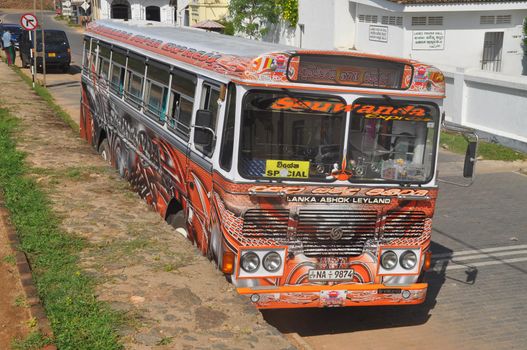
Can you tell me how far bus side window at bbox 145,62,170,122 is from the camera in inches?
378

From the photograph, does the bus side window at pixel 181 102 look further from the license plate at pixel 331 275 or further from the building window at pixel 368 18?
the building window at pixel 368 18

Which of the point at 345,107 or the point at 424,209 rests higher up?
the point at 345,107

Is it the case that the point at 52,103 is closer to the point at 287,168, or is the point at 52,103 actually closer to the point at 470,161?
the point at 287,168

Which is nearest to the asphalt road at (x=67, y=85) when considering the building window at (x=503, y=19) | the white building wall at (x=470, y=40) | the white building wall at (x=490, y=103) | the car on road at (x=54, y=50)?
the car on road at (x=54, y=50)

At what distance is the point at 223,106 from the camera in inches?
290

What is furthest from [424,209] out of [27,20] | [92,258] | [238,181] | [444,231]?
[27,20]

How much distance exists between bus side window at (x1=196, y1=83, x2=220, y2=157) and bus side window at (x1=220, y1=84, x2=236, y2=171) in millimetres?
282

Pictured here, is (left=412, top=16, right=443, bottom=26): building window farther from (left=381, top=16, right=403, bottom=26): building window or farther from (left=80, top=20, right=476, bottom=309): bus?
(left=80, top=20, right=476, bottom=309): bus

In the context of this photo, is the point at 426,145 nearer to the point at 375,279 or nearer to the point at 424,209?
the point at 424,209

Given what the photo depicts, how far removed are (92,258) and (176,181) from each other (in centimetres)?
147

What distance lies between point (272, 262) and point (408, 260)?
151cm

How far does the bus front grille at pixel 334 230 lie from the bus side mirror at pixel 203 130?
3.93 ft

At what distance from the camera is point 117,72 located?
1249 cm

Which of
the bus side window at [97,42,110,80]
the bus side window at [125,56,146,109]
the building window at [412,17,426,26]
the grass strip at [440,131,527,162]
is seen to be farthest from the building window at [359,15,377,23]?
the bus side window at [125,56,146,109]
